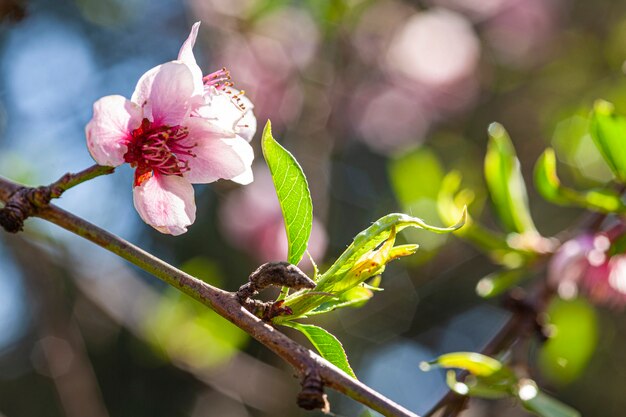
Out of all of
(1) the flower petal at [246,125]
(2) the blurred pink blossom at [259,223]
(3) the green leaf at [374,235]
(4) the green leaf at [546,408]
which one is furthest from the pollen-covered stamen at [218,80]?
(2) the blurred pink blossom at [259,223]

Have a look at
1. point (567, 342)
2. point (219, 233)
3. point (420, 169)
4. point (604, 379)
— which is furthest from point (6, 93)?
point (604, 379)

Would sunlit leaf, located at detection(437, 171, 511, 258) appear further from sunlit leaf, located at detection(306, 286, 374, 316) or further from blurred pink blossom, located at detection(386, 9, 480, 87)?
blurred pink blossom, located at detection(386, 9, 480, 87)

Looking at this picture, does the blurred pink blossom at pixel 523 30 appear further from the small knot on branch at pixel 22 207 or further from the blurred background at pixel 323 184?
the small knot on branch at pixel 22 207

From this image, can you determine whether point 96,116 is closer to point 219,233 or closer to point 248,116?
point 248,116

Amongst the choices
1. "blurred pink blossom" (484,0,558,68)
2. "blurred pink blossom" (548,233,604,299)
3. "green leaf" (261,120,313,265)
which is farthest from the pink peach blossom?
"blurred pink blossom" (484,0,558,68)

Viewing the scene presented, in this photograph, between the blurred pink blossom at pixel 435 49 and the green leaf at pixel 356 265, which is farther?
the blurred pink blossom at pixel 435 49
